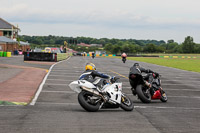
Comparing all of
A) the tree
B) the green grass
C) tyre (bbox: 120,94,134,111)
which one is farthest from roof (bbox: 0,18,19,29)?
the tree

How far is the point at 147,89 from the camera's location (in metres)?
12.4

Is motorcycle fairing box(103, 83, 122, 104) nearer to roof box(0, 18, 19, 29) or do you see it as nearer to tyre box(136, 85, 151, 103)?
tyre box(136, 85, 151, 103)

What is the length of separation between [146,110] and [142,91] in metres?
1.84

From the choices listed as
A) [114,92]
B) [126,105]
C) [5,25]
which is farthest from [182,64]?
[5,25]

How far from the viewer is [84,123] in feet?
26.2

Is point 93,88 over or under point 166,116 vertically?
over

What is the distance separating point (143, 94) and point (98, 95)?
2.84 metres

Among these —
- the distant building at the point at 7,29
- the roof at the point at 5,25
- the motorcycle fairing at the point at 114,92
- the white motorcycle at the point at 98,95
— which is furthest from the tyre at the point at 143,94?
the roof at the point at 5,25

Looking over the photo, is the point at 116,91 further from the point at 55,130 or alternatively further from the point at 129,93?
the point at 129,93

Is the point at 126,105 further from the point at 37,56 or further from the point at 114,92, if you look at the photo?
the point at 37,56

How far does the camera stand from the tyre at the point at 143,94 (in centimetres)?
1195

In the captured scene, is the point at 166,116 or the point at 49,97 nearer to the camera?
the point at 166,116

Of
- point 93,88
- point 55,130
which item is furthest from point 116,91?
point 55,130

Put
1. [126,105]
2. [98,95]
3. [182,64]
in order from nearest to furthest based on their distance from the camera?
[98,95]
[126,105]
[182,64]
